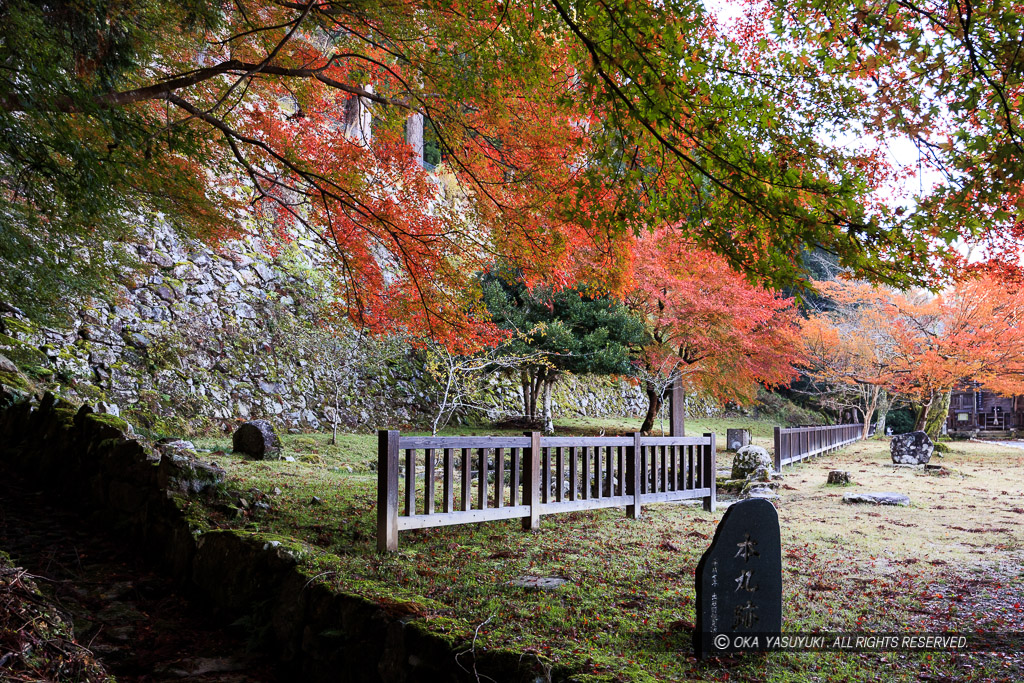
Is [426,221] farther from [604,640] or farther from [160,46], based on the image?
[604,640]

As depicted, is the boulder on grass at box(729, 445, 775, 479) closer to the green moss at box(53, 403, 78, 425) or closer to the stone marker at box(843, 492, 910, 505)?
the stone marker at box(843, 492, 910, 505)

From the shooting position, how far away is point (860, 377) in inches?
835

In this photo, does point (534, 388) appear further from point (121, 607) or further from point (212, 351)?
point (121, 607)

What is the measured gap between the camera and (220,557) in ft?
13.6

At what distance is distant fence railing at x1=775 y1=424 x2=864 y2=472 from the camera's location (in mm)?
13546

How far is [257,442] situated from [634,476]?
554 cm

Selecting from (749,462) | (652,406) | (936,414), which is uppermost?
(652,406)

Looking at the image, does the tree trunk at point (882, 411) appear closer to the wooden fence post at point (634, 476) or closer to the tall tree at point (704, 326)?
the tall tree at point (704, 326)

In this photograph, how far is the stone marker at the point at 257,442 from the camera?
28.8 ft

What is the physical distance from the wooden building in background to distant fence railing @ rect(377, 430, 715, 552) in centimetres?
2502

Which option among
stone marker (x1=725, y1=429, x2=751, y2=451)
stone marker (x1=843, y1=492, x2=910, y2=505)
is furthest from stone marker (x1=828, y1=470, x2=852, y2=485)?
stone marker (x1=725, y1=429, x2=751, y2=451)

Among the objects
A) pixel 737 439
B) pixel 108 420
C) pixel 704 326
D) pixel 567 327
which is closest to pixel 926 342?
pixel 737 439

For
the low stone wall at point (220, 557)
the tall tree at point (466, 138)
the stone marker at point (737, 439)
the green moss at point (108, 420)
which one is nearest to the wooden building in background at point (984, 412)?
the stone marker at point (737, 439)

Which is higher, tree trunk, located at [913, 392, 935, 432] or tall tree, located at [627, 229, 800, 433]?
tall tree, located at [627, 229, 800, 433]
